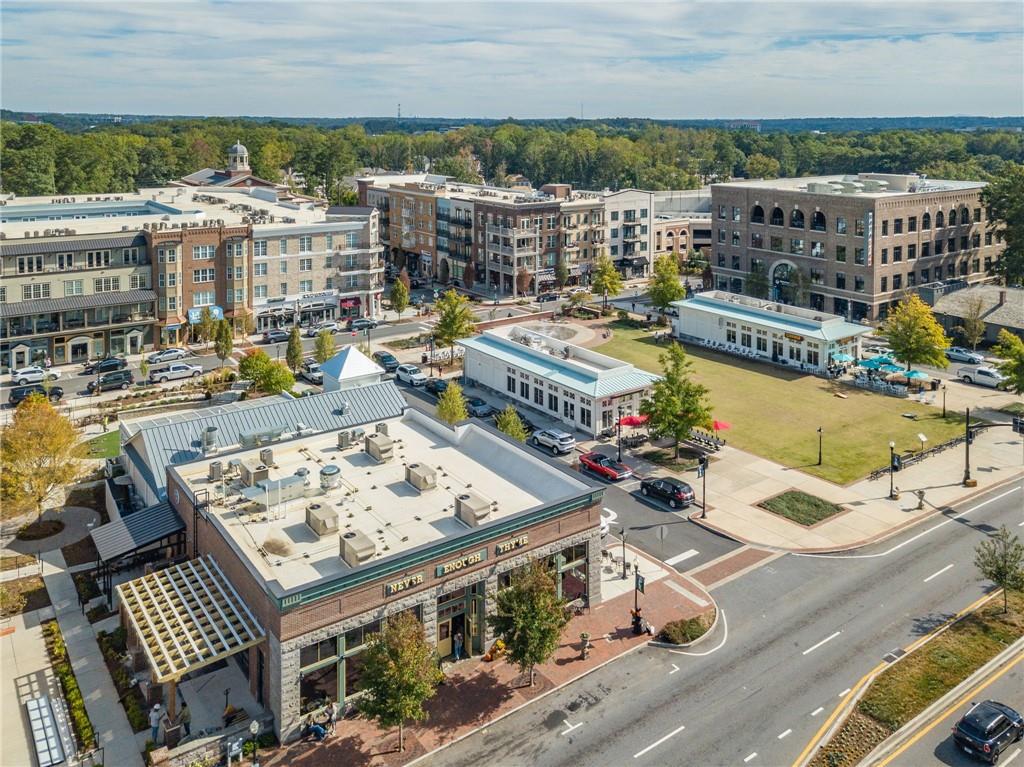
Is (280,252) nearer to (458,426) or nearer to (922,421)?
(458,426)

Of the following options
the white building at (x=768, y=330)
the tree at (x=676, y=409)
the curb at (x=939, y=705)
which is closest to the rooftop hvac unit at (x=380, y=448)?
the tree at (x=676, y=409)

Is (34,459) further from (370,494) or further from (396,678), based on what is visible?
(396,678)

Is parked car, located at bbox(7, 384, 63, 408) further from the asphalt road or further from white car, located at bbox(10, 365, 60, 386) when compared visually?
the asphalt road

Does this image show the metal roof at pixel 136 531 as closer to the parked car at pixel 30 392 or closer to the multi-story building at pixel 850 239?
the parked car at pixel 30 392

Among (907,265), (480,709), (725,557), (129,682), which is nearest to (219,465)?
(129,682)

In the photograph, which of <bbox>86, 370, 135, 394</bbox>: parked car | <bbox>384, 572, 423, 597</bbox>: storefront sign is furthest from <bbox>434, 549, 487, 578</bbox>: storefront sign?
<bbox>86, 370, 135, 394</bbox>: parked car

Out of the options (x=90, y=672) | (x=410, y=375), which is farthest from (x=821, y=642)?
(x=410, y=375)

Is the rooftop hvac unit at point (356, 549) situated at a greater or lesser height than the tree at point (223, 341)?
lesser
